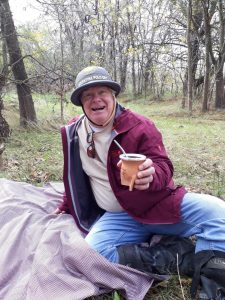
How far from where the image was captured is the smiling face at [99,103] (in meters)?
2.48

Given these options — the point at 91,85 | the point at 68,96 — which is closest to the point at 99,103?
the point at 91,85

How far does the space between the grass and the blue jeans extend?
0.32 meters

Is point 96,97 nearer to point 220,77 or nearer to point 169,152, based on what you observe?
point 169,152

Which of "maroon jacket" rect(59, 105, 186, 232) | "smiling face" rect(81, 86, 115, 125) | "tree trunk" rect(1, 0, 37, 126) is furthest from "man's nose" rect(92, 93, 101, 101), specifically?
"tree trunk" rect(1, 0, 37, 126)

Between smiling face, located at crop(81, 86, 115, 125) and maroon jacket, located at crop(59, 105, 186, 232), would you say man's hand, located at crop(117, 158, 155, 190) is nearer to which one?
maroon jacket, located at crop(59, 105, 186, 232)

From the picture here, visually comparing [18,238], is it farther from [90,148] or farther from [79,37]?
[79,37]

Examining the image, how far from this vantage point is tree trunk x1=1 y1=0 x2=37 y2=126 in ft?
28.1

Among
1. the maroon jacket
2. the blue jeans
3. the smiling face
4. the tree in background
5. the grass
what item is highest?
the tree in background

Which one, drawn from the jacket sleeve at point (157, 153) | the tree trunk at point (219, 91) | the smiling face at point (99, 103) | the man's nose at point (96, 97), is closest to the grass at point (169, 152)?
the jacket sleeve at point (157, 153)

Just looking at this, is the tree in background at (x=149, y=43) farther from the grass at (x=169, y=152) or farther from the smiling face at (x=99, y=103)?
the smiling face at (x=99, y=103)

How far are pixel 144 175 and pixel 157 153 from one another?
17.7 inches

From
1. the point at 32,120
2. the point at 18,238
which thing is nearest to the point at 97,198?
the point at 18,238

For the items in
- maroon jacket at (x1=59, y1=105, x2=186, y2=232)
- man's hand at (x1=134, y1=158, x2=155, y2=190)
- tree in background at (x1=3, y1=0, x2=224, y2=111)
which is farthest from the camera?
tree in background at (x1=3, y1=0, x2=224, y2=111)

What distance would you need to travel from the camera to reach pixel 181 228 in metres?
2.50
